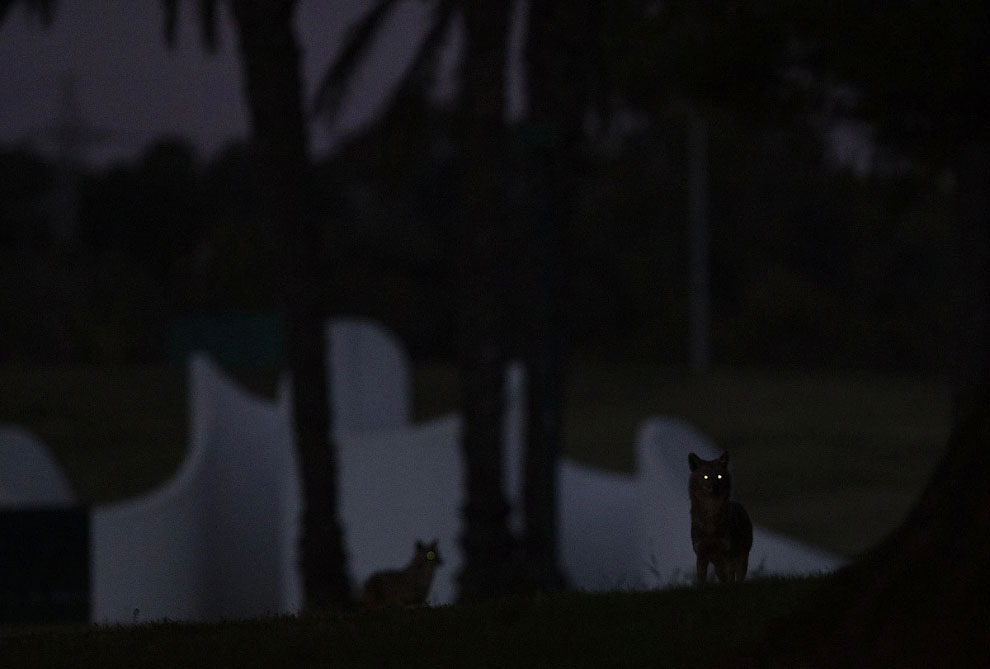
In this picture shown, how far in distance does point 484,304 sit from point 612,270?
39.9 metres

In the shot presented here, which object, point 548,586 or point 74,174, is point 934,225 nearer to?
point 74,174

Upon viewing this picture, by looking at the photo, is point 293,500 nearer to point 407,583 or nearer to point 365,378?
point 365,378

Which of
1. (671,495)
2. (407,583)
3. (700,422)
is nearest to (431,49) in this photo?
(671,495)

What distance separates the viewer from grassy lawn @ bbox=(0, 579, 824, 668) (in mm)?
5934

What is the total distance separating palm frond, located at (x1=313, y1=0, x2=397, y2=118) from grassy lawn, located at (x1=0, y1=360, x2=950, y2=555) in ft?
80.3

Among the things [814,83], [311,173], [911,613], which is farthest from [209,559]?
[911,613]

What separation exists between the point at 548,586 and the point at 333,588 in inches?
109

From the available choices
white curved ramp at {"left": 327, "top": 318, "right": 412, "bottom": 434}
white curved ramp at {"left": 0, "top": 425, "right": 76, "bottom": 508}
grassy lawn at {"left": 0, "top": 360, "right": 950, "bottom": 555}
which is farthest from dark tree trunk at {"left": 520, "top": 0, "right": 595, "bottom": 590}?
grassy lawn at {"left": 0, "top": 360, "right": 950, "bottom": 555}

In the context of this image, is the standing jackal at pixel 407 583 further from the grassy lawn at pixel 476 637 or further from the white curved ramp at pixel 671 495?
the white curved ramp at pixel 671 495

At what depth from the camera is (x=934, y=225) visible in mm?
57438

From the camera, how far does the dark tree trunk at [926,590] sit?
187 inches

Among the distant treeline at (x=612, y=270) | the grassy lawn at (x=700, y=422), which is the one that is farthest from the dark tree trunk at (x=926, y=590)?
the distant treeline at (x=612, y=270)

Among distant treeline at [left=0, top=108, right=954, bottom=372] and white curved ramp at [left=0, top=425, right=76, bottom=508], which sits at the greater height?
white curved ramp at [left=0, top=425, right=76, bottom=508]

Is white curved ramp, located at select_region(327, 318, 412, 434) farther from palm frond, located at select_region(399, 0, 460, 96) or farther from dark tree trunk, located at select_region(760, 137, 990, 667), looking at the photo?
dark tree trunk, located at select_region(760, 137, 990, 667)
